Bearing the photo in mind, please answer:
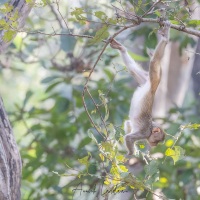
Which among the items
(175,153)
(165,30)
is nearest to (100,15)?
(165,30)

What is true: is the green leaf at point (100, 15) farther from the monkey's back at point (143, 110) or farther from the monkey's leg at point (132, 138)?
the monkey's leg at point (132, 138)

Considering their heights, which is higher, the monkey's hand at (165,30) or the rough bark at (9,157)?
the monkey's hand at (165,30)

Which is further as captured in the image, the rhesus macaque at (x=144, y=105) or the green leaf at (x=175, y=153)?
the rhesus macaque at (x=144, y=105)

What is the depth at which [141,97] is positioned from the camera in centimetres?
291

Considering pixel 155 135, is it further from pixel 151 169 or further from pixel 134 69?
pixel 151 169

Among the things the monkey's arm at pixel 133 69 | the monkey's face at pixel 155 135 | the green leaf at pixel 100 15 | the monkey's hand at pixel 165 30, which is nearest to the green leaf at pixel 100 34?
the green leaf at pixel 100 15

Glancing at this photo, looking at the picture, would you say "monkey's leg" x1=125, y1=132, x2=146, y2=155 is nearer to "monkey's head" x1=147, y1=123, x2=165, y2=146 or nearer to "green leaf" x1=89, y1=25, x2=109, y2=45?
"monkey's head" x1=147, y1=123, x2=165, y2=146

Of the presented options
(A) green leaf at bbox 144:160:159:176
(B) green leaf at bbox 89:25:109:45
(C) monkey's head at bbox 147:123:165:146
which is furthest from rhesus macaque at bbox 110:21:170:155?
(A) green leaf at bbox 144:160:159:176

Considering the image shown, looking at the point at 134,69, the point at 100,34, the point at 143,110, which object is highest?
the point at 100,34

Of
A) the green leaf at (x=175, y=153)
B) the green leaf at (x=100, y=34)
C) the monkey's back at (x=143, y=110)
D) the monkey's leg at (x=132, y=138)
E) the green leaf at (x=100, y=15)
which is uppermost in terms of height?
the green leaf at (x=100, y=15)

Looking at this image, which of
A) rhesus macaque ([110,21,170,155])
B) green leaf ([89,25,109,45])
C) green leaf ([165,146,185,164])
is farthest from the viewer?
rhesus macaque ([110,21,170,155])

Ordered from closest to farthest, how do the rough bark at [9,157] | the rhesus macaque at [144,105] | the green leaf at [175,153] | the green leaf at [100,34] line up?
the green leaf at [175,153] → the green leaf at [100,34] → the rough bark at [9,157] → the rhesus macaque at [144,105]

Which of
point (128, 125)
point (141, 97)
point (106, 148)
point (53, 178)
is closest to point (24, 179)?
point (53, 178)

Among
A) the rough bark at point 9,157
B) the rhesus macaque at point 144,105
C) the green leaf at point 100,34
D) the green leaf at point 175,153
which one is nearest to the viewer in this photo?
the green leaf at point 175,153
